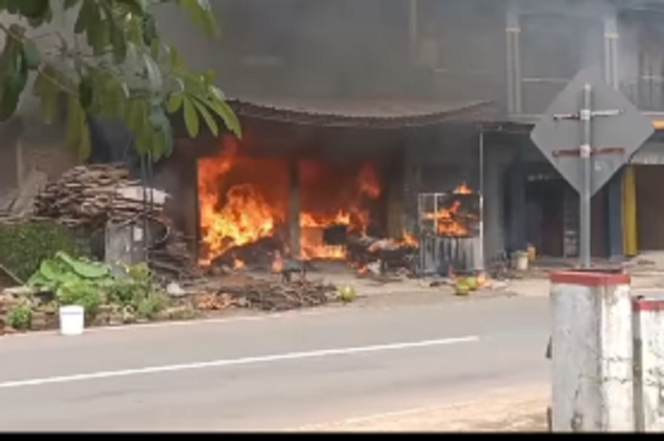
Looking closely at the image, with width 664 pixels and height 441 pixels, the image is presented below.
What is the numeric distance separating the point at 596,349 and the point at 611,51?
20270 mm

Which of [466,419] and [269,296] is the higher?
[269,296]

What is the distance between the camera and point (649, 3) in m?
25.0

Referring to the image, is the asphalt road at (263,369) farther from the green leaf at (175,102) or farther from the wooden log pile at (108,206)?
the green leaf at (175,102)

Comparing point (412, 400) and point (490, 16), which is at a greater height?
point (490, 16)

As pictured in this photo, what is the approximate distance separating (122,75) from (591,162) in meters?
4.34

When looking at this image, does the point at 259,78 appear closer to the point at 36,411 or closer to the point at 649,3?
the point at 649,3

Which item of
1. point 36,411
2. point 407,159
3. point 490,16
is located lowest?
point 36,411

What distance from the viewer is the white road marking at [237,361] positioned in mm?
9672

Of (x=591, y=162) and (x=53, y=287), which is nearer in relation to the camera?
(x=591, y=162)

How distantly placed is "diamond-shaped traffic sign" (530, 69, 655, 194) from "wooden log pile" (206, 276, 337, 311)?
366 inches

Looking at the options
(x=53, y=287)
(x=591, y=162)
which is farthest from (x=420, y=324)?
(x=591, y=162)

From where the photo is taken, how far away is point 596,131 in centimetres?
639

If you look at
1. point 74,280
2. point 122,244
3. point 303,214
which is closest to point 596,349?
point 74,280

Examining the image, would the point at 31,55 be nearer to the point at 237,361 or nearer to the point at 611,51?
the point at 237,361
